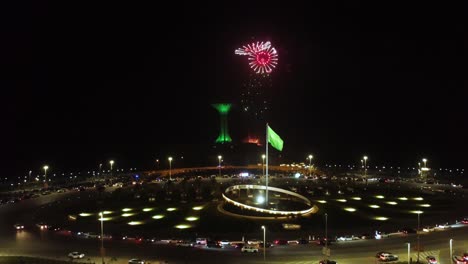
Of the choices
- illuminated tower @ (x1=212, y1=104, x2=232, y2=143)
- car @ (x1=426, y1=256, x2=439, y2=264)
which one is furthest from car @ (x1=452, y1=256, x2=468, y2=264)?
illuminated tower @ (x1=212, y1=104, x2=232, y2=143)

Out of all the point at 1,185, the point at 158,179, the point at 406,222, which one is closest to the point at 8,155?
the point at 1,185

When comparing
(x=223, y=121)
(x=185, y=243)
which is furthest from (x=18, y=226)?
(x=223, y=121)

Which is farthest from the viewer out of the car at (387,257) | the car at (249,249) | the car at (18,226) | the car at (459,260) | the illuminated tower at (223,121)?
the illuminated tower at (223,121)

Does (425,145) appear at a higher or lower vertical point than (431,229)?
higher

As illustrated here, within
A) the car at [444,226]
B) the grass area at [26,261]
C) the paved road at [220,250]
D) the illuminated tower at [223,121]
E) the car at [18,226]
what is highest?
the illuminated tower at [223,121]

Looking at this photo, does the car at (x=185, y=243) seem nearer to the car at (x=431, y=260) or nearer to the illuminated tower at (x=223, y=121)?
the car at (x=431, y=260)

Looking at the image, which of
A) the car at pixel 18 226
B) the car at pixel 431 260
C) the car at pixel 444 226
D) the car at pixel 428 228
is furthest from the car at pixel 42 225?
the car at pixel 444 226

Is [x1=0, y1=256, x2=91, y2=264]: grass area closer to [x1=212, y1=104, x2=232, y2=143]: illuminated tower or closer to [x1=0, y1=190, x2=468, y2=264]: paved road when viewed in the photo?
[x1=0, y1=190, x2=468, y2=264]: paved road

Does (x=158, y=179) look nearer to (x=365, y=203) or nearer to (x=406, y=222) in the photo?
(x=365, y=203)
